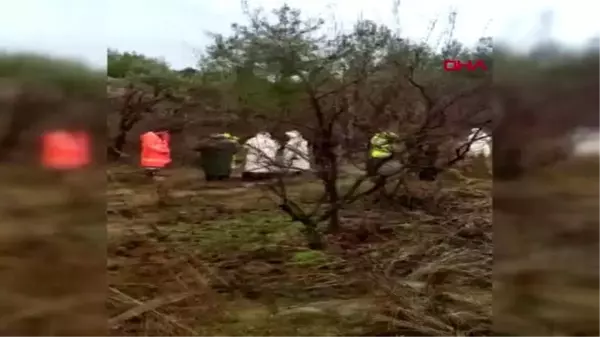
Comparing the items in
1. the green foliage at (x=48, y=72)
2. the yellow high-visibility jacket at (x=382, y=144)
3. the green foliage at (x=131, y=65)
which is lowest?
the yellow high-visibility jacket at (x=382, y=144)

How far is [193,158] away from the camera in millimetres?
1584

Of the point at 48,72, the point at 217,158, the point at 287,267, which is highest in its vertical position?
the point at 48,72

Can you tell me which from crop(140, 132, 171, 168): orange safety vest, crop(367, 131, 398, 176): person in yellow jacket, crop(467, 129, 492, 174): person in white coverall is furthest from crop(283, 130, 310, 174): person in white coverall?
crop(467, 129, 492, 174): person in white coverall

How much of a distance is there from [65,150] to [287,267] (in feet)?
2.33

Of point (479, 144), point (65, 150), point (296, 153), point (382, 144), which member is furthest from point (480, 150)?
point (65, 150)

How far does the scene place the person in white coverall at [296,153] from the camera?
5.50ft

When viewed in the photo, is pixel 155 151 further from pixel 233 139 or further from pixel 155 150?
pixel 233 139

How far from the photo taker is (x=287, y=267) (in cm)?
174

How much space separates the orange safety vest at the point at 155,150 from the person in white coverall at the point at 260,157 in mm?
188

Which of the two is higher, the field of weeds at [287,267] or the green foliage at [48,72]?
the green foliage at [48,72]

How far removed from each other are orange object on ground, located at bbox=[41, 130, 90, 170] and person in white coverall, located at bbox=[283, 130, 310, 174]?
0.59 metres

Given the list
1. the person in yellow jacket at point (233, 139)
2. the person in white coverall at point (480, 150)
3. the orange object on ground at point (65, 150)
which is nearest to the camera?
the orange object on ground at point (65, 150)

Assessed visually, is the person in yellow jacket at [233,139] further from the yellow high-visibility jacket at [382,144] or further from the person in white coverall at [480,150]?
the person in white coverall at [480,150]

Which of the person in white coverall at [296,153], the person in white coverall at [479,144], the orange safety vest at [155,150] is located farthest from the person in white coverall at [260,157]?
the person in white coverall at [479,144]
